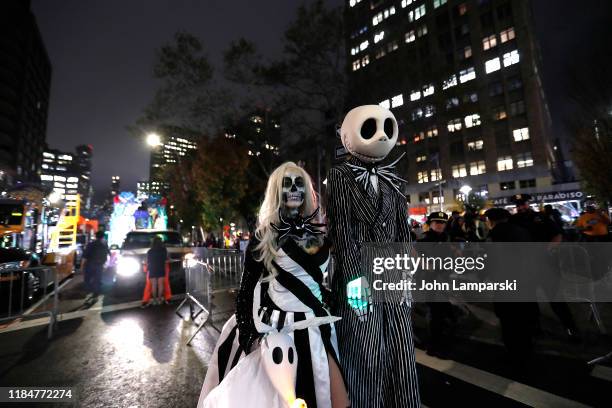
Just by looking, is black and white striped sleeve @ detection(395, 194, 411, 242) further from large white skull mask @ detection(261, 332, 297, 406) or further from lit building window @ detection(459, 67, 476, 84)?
lit building window @ detection(459, 67, 476, 84)

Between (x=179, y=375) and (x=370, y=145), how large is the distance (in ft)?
11.2

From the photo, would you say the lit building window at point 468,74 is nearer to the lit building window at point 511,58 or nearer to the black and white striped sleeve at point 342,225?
the lit building window at point 511,58

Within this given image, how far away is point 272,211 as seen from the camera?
2.09 m

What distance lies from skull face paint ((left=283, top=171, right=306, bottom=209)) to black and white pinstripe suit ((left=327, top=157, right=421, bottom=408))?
216mm

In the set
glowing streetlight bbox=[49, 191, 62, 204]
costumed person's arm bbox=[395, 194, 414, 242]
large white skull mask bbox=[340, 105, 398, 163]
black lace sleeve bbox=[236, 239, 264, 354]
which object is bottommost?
black lace sleeve bbox=[236, 239, 264, 354]

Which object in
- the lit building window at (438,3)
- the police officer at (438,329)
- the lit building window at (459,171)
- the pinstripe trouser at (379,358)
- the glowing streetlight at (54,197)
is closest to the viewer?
the pinstripe trouser at (379,358)

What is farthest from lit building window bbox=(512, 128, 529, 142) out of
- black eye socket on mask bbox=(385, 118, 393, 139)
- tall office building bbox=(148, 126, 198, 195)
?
black eye socket on mask bbox=(385, 118, 393, 139)

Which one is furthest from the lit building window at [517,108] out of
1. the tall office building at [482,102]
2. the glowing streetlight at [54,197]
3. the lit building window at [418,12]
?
the glowing streetlight at [54,197]

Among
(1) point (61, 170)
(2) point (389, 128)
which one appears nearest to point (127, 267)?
(2) point (389, 128)

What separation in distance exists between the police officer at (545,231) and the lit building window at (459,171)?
4116 cm

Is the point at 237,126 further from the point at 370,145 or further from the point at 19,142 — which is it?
the point at 19,142

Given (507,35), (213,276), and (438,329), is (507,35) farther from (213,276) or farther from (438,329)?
(213,276)

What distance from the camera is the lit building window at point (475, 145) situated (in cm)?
4141

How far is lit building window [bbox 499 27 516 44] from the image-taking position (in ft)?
130
